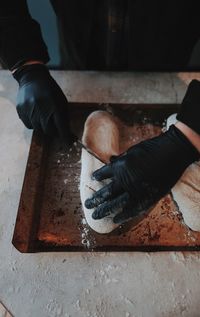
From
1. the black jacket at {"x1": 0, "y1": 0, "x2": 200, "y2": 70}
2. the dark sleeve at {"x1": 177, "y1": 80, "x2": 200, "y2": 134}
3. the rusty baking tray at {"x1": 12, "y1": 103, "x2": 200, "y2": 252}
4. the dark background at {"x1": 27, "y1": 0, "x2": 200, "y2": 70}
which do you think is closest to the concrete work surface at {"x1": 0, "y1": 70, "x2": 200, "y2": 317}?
the rusty baking tray at {"x1": 12, "y1": 103, "x2": 200, "y2": 252}

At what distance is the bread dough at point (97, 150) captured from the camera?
2.95 ft

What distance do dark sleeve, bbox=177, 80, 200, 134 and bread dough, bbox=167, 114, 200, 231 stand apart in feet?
0.53

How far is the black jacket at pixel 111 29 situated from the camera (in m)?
0.97

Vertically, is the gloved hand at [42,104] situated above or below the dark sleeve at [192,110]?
below

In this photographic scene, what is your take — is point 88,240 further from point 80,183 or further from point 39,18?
point 39,18

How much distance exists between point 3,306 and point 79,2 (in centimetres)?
82

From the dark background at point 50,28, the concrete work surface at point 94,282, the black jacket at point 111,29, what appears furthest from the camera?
the dark background at point 50,28

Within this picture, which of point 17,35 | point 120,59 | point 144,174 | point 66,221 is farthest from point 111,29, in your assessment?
point 66,221

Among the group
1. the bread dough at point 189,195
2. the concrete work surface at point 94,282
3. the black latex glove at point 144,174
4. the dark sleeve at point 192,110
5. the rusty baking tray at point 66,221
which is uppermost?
the dark sleeve at point 192,110

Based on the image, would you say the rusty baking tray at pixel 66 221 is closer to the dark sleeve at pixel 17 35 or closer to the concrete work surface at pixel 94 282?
the concrete work surface at pixel 94 282

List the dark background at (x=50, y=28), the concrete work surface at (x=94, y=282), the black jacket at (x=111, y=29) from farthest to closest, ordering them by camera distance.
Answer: the dark background at (x=50, y=28) < the black jacket at (x=111, y=29) < the concrete work surface at (x=94, y=282)

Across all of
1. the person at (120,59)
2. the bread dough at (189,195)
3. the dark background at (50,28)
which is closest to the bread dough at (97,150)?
the person at (120,59)

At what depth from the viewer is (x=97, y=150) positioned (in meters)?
1.02

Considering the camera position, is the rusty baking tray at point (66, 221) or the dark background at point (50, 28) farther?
the dark background at point (50, 28)
